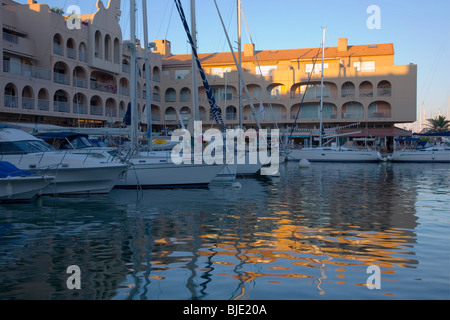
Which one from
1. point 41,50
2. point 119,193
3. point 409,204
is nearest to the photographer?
point 409,204

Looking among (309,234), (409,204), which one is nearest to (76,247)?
(309,234)

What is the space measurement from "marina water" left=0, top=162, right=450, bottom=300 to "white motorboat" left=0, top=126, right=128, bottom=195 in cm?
88

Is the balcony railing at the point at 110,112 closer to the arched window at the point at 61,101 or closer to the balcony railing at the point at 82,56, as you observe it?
the arched window at the point at 61,101

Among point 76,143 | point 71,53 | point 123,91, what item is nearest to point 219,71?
point 123,91

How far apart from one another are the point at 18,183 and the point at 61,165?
2233mm

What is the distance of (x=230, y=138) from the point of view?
2434 cm

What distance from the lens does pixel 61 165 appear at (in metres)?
17.6

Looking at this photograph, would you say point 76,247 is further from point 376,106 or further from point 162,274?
point 376,106

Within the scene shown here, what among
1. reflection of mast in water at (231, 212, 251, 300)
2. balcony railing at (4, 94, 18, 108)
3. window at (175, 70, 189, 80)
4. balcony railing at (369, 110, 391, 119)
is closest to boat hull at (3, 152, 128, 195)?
reflection of mast in water at (231, 212, 251, 300)

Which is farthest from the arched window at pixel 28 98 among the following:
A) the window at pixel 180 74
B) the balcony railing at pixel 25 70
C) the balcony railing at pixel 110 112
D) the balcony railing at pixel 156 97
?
the window at pixel 180 74

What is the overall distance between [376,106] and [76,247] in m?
60.6

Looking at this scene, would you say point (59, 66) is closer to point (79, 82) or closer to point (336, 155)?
point (79, 82)

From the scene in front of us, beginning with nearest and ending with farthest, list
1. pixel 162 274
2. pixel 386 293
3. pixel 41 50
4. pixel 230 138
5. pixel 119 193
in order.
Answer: pixel 386 293, pixel 162 274, pixel 119 193, pixel 230 138, pixel 41 50

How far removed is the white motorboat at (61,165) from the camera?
17750 millimetres
